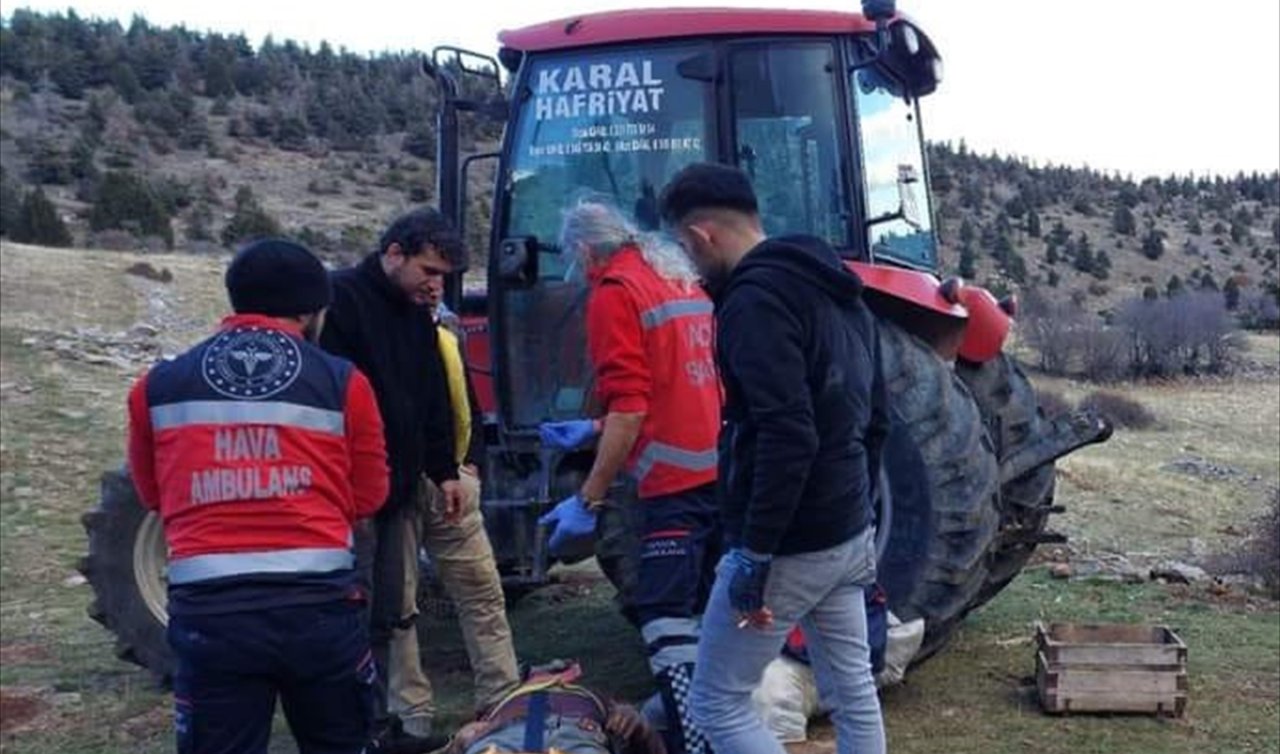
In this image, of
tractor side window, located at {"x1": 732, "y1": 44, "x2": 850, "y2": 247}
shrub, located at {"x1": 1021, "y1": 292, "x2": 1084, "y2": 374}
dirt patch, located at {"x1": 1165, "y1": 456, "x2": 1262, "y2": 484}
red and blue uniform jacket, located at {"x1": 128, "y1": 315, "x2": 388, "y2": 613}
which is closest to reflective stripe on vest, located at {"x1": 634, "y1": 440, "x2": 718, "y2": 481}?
red and blue uniform jacket, located at {"x1": 128, "y1": 315, "x2": 388, "y2": 613}

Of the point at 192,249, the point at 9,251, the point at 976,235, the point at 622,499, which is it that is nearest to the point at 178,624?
the point at 622,499

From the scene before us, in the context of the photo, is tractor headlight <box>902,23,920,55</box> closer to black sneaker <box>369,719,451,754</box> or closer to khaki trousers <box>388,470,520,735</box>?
khaki trousers <box>388,470,520,735</box>

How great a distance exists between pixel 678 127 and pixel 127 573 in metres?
3.03

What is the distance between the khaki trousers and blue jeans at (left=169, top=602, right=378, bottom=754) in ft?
5.47

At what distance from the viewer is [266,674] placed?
145 inches

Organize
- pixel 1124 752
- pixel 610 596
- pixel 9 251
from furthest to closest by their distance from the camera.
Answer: pixel 9 251 → pixel 610 596 → pixel 1124 752

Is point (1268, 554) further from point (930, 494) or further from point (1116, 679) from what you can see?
point (930, 494)

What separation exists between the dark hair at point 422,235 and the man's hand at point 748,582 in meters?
1.82

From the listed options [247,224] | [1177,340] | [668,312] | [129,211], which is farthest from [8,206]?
[668,312]

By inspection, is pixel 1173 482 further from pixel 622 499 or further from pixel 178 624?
pixel 178 624

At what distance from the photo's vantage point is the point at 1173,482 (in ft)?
49.4

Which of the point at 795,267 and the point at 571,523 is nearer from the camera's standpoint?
the point at 795,267

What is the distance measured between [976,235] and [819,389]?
139 ft

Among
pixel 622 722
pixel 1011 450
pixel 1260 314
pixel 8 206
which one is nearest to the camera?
pixel 622 722
